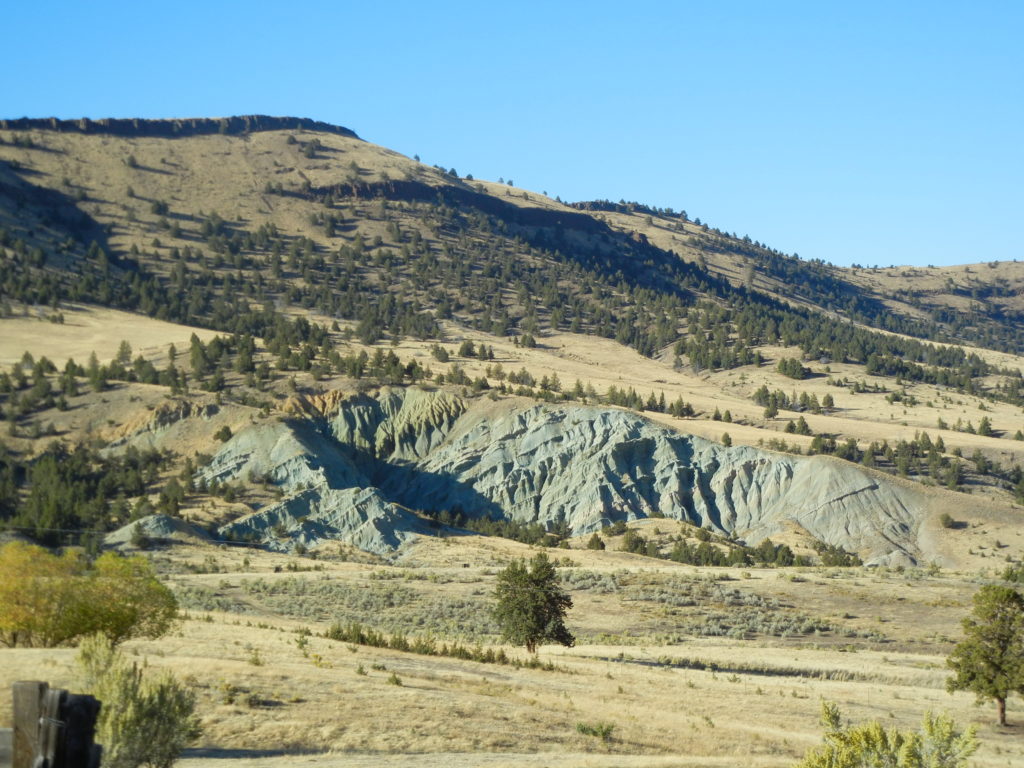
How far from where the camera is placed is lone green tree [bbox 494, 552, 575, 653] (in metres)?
37.8

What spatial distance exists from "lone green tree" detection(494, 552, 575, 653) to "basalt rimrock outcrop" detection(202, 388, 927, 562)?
3459 centimetres

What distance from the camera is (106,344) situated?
106688 mm

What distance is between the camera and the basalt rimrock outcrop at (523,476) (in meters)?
76.1

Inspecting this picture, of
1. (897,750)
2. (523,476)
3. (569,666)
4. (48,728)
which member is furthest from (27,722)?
(523,476)

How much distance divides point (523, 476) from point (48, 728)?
8115 cm

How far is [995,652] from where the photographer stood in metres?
30.6

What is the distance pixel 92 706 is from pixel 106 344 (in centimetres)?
10831

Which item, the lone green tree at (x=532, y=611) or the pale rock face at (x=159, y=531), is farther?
the pale rock face at (x=159, y=531)

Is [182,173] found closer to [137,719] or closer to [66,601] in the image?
[66,601]

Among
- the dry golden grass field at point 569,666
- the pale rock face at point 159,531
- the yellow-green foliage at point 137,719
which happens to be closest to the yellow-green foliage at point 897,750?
the dry golden grass field at point 569,666

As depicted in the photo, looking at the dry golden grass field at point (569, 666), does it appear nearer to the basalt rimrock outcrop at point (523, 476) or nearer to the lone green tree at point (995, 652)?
the lone green tree at point (995, 652)

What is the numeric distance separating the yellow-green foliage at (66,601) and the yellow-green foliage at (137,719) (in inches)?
409

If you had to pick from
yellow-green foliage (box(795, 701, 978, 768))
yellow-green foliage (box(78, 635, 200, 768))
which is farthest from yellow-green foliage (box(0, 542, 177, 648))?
yellow-green foliage (box(795, 701, 978, 768))

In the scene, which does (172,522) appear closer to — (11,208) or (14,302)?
(14,302)
